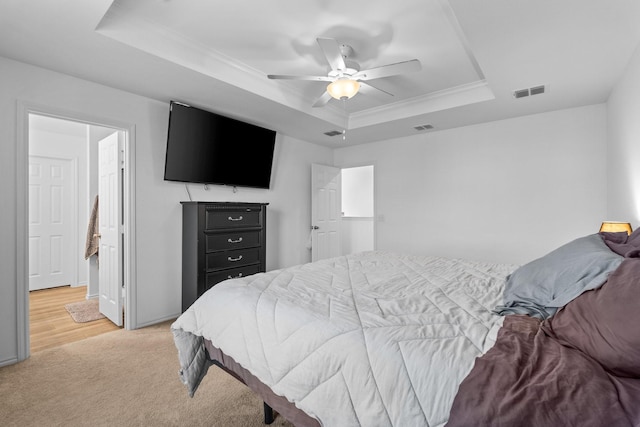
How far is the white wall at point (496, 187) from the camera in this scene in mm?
3570

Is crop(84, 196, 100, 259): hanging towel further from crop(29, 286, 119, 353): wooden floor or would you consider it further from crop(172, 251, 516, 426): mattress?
crop(172, 251, 516, 426): mattress

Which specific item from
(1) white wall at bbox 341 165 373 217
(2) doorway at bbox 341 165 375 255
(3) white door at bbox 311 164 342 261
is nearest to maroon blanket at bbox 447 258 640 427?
(3) white door at bbox 311 164 342 261

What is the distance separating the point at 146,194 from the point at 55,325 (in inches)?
67.5

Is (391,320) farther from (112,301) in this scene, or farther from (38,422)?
(112,301)

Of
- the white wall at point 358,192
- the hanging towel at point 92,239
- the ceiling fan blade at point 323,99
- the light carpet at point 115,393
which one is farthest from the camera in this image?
the white wall at point 358,192

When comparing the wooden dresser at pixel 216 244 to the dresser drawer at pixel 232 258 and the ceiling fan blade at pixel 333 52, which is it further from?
the ceiling fan blade at pixel 333 52

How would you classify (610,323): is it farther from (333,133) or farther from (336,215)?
(336,215)

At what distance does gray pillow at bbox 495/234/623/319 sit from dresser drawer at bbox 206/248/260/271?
272cm

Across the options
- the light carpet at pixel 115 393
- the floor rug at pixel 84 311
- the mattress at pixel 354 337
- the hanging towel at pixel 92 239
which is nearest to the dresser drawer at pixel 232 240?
the light carpet at pixel 115 393

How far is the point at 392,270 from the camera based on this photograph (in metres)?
2.37

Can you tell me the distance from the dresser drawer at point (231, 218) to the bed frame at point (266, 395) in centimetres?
171

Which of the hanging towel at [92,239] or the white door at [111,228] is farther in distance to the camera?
the hanging towel at [92,239]

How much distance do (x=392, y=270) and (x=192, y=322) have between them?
55.8 inches

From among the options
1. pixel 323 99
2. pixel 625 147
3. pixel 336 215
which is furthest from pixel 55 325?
pixel 625 147
